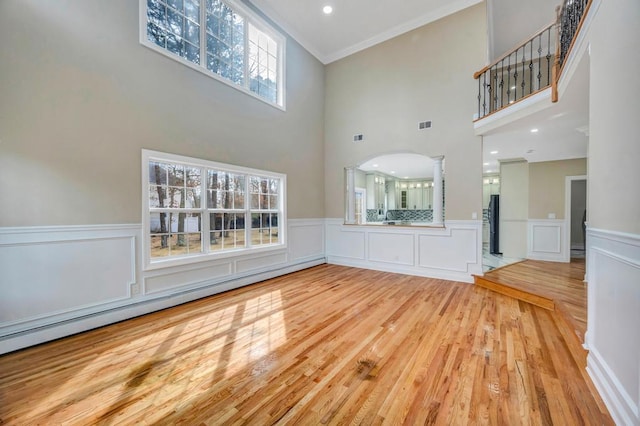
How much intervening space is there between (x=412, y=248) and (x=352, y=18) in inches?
181

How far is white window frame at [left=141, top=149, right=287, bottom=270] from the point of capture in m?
3.07

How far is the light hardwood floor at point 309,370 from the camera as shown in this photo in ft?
5.08

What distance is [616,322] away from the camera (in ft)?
4.97

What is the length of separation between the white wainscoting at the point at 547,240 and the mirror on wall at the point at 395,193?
3154 millimetres

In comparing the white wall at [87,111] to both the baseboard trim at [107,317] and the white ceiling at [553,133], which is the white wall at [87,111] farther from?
the white ceiling at [553,133]

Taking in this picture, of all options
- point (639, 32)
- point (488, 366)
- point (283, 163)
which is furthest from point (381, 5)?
point (488, 366)

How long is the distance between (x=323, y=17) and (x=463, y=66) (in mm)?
2753

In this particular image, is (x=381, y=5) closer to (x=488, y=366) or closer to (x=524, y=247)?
(x=488, y=366)

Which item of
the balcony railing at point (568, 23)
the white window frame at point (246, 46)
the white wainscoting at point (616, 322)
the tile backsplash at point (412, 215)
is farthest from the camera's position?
the tile backsplash at point (412, 215)

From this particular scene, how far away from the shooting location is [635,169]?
1315 mm

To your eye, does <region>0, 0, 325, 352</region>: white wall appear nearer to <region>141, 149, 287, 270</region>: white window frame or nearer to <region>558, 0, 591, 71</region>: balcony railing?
<region>141, 149, 287, 270</region>: white window frame

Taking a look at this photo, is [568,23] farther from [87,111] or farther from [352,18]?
[87,111]

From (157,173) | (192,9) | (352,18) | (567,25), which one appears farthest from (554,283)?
(192,9)

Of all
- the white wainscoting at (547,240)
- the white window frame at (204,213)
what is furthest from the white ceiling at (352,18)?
the white wainscoting at (547,240)
